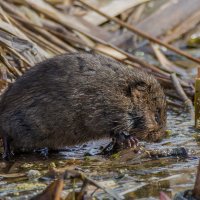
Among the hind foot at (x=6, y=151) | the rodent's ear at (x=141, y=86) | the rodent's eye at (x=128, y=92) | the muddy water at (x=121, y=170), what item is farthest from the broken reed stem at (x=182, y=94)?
the hind foot at (x=6, y=151)

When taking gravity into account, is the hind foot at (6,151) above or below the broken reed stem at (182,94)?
below

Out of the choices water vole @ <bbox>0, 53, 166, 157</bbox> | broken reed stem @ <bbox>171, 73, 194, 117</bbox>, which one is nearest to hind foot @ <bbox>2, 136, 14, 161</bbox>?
water vole @ <bbox>0, 53, 166, 157</bbox>

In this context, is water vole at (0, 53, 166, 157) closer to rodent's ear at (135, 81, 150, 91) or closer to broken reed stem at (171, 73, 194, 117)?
rodent's ear at (135, 81, 150, 91)

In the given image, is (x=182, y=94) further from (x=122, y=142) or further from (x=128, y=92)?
(x=122, y=142)

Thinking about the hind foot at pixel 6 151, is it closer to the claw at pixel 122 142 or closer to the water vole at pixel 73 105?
the water vole at pixel 73 105

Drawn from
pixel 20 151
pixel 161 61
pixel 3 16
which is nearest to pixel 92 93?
pixel 20 151

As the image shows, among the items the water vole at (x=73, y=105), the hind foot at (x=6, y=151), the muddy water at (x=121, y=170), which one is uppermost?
the water vole at (x=73, y=105)

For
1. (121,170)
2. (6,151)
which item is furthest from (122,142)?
(6,151)
